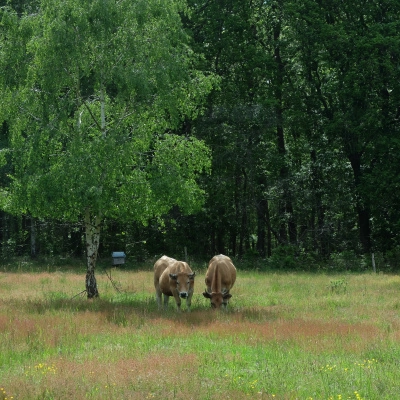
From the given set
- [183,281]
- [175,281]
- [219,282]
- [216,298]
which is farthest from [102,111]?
[216,298]

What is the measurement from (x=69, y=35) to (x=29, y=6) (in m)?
15.7

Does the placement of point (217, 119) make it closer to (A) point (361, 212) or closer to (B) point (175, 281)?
(A) point (361, 212)

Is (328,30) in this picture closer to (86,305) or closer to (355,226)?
(355,226)

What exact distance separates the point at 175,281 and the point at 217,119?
19.2 meters

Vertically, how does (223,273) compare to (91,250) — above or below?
below

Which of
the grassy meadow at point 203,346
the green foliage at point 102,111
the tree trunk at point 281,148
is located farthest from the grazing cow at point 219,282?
the tree trunk at point 281,148

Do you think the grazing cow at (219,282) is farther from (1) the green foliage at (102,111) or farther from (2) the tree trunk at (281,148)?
(2) the tree trunk at (281,148)

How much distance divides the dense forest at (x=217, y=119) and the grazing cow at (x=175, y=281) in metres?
2.02

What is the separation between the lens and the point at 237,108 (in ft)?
115

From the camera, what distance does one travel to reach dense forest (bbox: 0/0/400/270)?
19203 mm

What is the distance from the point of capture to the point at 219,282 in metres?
17.8

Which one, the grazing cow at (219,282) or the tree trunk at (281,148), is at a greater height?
the tree trunk at (281,148)

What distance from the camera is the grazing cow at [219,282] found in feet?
57.5

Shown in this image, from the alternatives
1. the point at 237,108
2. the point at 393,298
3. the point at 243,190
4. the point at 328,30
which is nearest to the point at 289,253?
the point at 243,190
